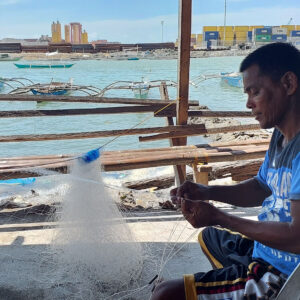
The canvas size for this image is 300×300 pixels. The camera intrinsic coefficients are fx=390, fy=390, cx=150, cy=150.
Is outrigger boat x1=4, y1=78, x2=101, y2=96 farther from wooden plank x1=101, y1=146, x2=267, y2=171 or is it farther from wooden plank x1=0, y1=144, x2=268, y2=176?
wooden plank x1=101, y1=146, x2=267, y2=171

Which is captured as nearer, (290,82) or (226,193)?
(290,82)

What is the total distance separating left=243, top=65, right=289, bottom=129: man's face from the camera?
4.50ft

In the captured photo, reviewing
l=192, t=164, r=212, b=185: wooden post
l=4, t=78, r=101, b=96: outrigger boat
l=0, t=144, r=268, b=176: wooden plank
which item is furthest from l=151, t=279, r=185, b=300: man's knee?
l=4, t=78, r=101, b=96: outrigger boat

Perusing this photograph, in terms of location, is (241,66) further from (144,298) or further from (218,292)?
(144,298)

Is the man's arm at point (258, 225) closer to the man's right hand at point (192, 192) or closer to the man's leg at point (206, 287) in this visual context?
the man's leg at point (206, 287)

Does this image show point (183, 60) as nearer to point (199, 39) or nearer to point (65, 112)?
point (65, 112)

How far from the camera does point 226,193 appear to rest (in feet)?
5.93

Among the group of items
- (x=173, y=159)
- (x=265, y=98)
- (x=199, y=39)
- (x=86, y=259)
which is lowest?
(x=86, y=259)

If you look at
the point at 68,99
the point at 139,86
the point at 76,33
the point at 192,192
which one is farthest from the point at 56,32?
the point at 192,192

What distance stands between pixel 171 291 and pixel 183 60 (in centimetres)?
299

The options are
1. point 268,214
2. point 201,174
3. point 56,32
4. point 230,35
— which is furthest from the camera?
point 230,35

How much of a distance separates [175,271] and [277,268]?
1.23 meters

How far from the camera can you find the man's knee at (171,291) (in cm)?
136

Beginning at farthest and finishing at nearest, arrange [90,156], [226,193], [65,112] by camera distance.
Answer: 1. [65,112]
2. [90,156]
3. [226,193]
